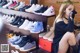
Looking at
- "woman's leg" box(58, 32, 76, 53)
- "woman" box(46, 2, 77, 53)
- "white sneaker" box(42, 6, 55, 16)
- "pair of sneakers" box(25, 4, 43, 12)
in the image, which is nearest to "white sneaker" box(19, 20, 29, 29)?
"pair of sneakers" box(25, 4, 43, 12)

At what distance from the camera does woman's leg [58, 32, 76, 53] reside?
2.01 meters

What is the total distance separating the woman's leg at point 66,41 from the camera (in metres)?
2.01

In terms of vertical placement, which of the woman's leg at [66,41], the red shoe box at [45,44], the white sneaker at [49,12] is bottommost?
the red shoe box at [45,44]

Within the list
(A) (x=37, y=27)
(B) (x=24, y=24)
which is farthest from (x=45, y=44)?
(B) (x=24, y=24)

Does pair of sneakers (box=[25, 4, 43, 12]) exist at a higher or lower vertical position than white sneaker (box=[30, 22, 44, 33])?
higher

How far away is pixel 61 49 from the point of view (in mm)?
2086

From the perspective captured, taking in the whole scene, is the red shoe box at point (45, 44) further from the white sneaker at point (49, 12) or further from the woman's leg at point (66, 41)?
the white sneaker at point (49, 12)

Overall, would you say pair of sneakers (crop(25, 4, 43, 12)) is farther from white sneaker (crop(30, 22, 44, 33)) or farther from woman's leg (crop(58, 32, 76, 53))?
woman's leg (crop(58, 32, 76, 53))

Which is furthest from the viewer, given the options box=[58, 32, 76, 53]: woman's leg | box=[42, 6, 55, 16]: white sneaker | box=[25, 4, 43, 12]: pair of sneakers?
box=[25, 4, 43, 12]: pair of sneakers

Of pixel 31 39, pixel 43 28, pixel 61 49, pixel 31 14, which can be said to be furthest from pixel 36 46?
pixel 61 49

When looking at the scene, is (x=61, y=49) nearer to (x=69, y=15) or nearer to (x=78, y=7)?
(x=69, y=15)

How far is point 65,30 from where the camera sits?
81.3 inches

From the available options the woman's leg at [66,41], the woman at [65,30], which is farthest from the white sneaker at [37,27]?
the woman's leg at [66,41]

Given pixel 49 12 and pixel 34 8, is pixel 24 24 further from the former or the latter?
pixel 49 12
